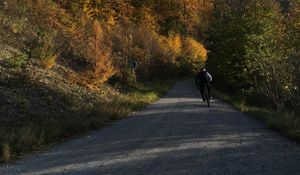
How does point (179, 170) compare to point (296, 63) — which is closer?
point (179, 170)

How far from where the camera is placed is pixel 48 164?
9.42 metres

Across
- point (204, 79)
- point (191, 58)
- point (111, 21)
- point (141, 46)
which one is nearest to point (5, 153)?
point (204, 79)

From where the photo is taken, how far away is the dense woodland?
22375 millimetres

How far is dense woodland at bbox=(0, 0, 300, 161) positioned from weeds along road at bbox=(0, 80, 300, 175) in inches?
82.9

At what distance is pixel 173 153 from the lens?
32.8 ft

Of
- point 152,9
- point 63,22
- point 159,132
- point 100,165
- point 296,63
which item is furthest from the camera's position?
point 152,9

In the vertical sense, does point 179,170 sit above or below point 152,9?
below

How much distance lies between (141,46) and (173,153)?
4307 centimetres

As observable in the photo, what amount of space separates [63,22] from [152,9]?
4250 centimetres

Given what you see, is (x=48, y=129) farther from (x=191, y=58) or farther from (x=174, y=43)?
(x=191, y=58)

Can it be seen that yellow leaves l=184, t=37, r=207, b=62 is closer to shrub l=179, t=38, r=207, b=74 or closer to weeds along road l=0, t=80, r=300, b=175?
shrub l=179, t=38, r=207, b=74

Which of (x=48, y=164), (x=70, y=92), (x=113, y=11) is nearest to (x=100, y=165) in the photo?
(x=48, y=164)

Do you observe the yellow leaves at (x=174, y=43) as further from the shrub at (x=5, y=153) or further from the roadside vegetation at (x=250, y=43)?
the shrub at (x=5, y=153)

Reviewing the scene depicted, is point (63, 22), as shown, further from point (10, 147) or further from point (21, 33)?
point (10, 147)
